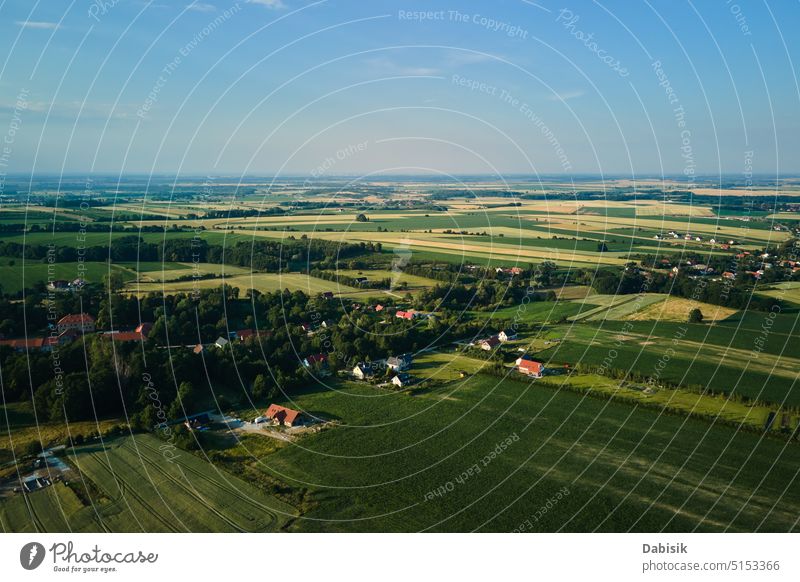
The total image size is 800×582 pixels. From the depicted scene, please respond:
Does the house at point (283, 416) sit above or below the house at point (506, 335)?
below

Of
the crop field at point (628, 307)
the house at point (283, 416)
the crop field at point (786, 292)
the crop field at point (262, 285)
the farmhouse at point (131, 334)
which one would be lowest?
the house at point (283, 416)

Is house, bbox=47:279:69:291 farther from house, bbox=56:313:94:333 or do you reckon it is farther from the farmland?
house, bbox=56:313:94:333

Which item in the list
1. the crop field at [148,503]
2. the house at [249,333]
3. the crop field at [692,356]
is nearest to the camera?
the crop field at [148,503]

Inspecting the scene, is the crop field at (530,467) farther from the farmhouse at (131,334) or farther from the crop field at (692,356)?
the farmhouse at (131,334)

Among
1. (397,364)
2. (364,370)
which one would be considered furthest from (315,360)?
(397,364)

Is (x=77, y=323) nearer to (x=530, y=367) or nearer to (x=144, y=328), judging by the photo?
(x=144, y=328)

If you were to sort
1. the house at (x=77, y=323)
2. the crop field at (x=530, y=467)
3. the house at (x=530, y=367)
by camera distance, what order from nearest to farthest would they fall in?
the crop field at (x=530, y=467) < the house at (x=530, y=367) < the house at (x=77, y=323)

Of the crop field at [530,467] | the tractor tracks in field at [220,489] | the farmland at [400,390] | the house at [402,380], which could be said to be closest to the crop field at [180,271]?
the farmland at [400,390]

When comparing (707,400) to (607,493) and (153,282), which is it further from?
(153,282)
